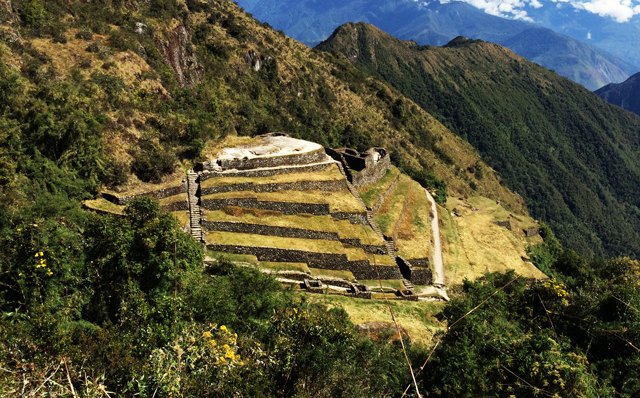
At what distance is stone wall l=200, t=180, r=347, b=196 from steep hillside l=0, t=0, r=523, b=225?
12.7ft

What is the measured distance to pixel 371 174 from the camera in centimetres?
3675

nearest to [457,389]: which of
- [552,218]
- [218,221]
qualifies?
[218,221]

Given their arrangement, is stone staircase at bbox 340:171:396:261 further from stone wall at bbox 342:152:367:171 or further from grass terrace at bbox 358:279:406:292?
stone wall at bbox 342:152:367:171

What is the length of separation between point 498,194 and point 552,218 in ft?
154

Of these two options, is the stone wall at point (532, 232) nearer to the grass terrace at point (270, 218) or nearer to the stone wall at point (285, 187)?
the stone wall at point (285, 187)

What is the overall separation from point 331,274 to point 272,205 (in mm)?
6634

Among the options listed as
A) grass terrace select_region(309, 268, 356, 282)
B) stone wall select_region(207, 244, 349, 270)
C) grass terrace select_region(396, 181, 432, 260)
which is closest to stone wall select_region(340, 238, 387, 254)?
grass terrace select_region(396, 181, 432, 260)

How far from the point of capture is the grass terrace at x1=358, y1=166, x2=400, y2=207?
33438 mm

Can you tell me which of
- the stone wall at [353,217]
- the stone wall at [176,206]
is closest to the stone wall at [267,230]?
the stone wall at [176,206]

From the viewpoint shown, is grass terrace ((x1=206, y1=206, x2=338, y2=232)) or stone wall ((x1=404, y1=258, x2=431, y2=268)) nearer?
grass terrace ((x1=206, y1=206, x2=338, y2=232))

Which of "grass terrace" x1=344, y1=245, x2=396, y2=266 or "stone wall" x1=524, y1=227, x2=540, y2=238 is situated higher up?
"grass terrace" x1=344, y1=245, x2=396, y2=266

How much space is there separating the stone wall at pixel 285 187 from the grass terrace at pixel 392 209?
4.30 m

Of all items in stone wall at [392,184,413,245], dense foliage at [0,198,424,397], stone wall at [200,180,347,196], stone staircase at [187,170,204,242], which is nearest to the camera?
dense foliage at [0,198,424,397]

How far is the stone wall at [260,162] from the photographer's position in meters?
29.2
